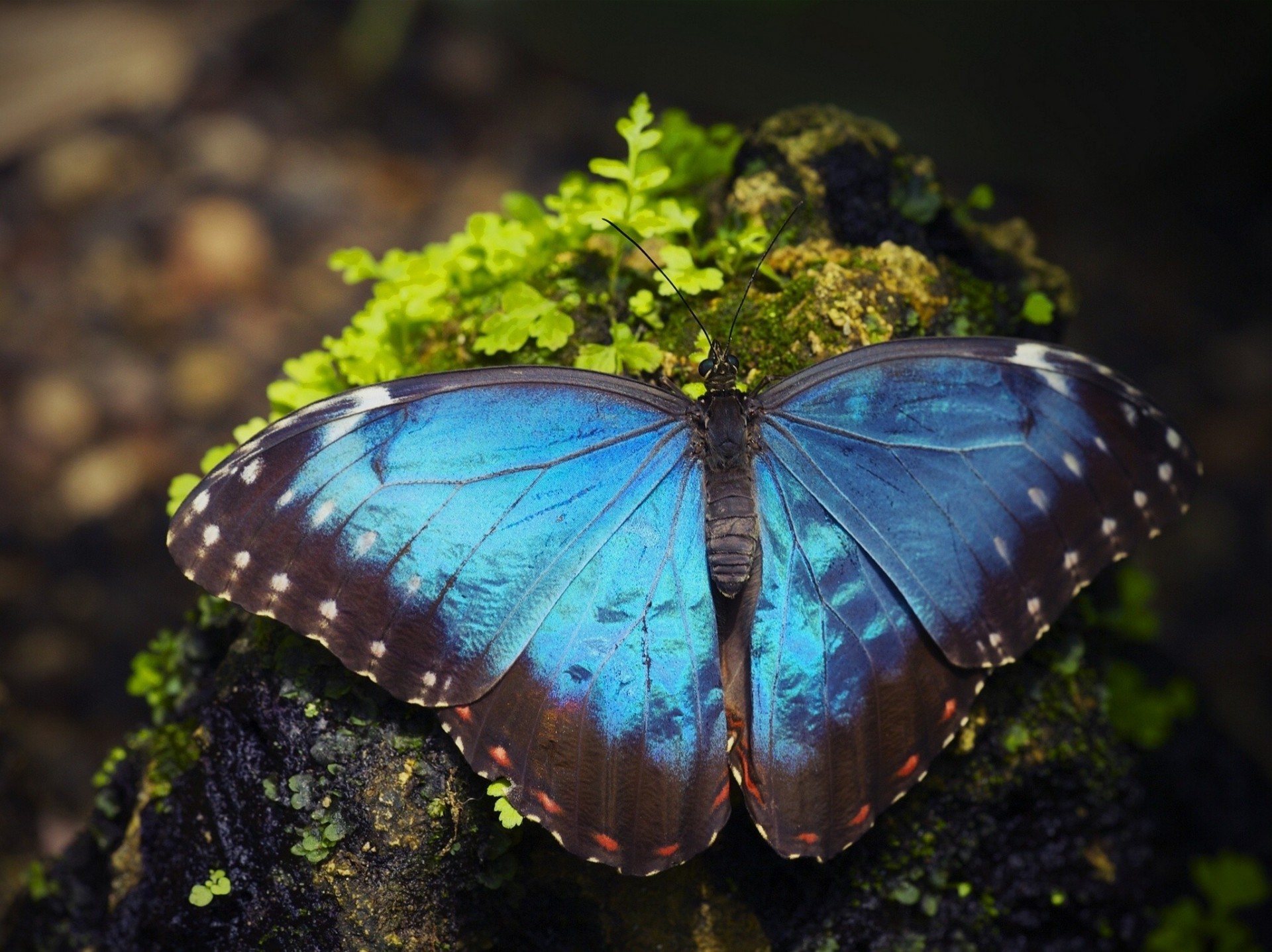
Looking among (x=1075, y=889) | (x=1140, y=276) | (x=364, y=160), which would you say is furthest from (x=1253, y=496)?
(x=364, y=160)

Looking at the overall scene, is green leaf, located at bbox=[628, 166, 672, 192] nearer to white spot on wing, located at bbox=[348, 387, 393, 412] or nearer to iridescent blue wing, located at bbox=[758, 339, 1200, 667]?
iridescent blue wing, located at bbox=[758, 339, 1200, 667]

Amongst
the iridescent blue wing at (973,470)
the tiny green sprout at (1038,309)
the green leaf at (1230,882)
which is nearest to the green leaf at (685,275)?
the iridescent blue wing at (973,470)

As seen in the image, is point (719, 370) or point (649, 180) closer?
point (719, 370)

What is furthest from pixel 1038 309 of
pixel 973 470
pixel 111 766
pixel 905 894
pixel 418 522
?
pixel 111 766

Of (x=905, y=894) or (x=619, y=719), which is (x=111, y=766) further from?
(x=905, y=894)

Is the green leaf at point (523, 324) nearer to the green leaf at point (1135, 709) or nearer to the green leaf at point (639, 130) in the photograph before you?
the green leaf at point (639, 130)

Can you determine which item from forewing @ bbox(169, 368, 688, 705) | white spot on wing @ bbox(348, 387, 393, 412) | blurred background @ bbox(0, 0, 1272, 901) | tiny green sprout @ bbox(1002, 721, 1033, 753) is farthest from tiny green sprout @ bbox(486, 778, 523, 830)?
blurred background @ bbox(0, 0, 1272, 901)

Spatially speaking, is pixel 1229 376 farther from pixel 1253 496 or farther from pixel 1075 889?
pixel 1075 889

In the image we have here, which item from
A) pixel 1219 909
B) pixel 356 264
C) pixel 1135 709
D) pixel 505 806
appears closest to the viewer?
pixel 505 806
